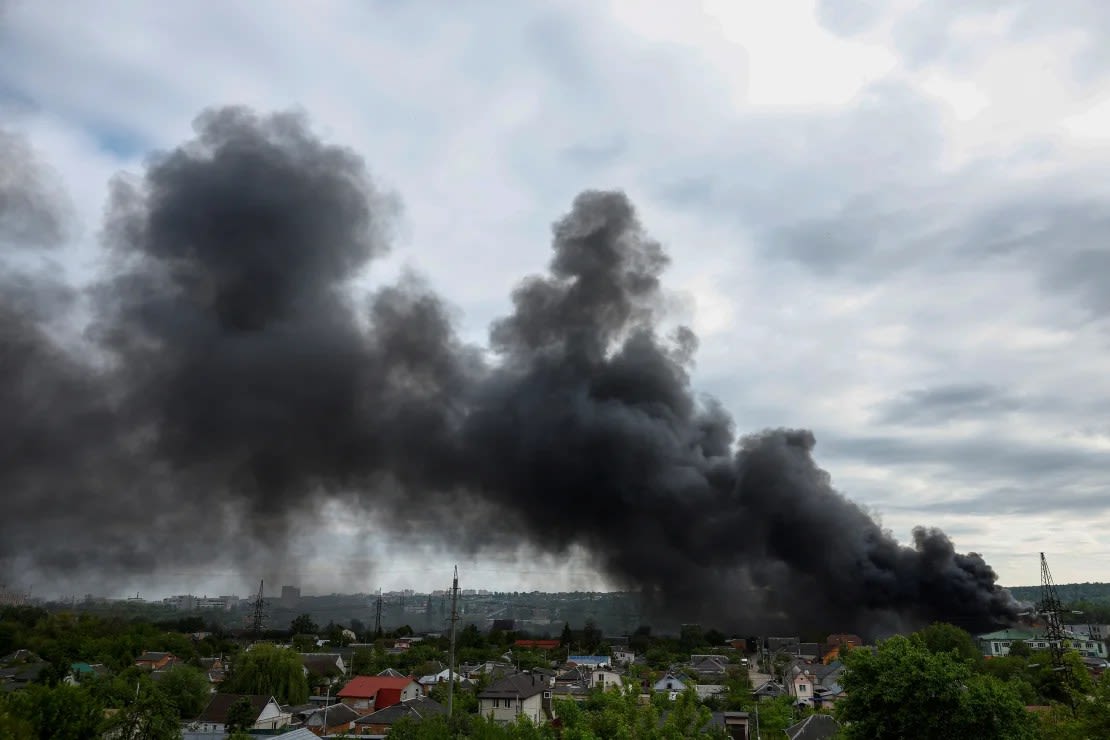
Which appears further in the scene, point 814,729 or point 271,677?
point 271,677

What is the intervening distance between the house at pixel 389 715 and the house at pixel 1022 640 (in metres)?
68.7

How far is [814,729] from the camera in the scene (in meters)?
34.4

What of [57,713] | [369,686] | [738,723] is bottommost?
[738,723]

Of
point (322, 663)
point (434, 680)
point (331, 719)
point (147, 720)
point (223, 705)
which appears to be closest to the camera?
point (147, 720)

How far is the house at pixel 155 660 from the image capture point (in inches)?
2598

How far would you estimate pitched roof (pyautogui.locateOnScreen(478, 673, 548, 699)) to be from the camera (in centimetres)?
4572

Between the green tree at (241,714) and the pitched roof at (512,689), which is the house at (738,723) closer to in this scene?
the pitched roof at (512,689)

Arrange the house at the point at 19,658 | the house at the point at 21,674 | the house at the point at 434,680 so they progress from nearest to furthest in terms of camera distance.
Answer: the house at the point at 21,674
the house at the point at 434,680
the house at the point at 19,658

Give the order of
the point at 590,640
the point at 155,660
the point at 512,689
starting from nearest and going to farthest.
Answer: the point at 512,689, the point at 155,660, the point at 590,640

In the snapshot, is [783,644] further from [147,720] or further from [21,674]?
[147,720]

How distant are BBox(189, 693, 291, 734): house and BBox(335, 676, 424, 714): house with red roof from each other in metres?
5.06

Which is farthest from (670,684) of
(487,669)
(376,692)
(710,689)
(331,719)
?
(331,719)

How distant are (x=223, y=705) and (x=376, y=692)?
1072 cm

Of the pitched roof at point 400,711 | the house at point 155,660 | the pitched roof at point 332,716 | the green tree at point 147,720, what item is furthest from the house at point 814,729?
the house at point 155,660
